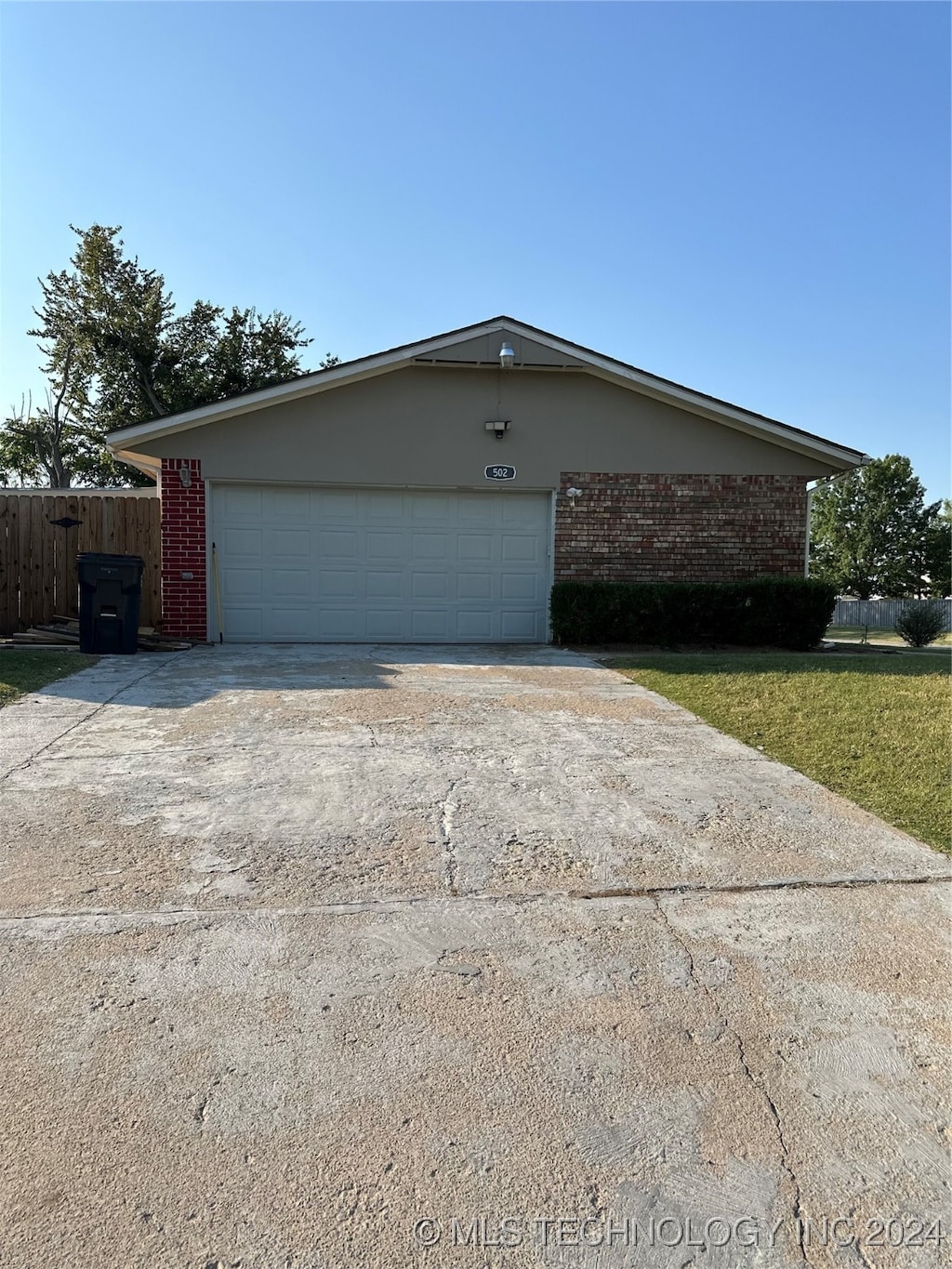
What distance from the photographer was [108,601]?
970cm

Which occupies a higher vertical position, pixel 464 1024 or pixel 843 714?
pixel 843 714

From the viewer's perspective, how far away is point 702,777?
4.81 m

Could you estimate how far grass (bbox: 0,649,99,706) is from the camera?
7.05 m

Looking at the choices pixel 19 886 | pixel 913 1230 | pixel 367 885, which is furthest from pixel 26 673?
pixel 913 1230

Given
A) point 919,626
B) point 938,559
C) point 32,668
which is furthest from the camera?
point 938,559

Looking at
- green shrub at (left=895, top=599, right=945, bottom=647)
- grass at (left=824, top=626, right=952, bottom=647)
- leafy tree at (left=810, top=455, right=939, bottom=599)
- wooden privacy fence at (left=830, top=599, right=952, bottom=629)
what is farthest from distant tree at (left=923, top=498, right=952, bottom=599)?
green shrub at (left=895, top=599, right=945, bottom=647)

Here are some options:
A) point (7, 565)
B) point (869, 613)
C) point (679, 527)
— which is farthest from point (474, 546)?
point (869, 613)

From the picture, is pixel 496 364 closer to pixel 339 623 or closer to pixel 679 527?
pixel 679 527

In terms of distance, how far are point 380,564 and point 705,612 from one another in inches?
179

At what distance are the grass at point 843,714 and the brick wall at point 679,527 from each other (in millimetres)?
2313

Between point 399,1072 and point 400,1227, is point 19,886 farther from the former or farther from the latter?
point 400,1227

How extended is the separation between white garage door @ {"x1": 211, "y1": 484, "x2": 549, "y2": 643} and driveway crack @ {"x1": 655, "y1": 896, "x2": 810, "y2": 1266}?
9242mm

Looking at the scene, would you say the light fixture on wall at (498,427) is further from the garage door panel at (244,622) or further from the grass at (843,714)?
the garage door panel at (244,622)

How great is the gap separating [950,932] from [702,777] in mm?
1950
